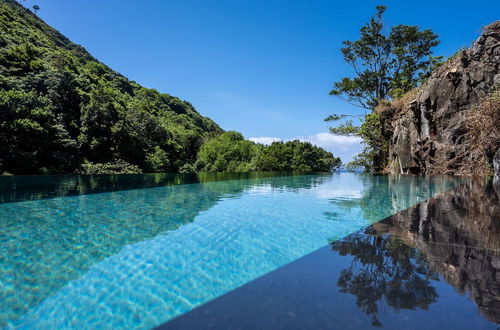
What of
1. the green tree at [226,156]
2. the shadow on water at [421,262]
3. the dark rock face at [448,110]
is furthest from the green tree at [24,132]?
the dark rock face at [448,110]

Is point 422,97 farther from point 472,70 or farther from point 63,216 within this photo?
point 63,216

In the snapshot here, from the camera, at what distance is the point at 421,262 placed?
8.75 feet

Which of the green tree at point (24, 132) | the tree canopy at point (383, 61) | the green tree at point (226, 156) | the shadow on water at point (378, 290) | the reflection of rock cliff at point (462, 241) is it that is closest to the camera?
the shadow on water at point (378, 290)

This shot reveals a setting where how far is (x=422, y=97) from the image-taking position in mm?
17234

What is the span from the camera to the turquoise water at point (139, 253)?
209 cm

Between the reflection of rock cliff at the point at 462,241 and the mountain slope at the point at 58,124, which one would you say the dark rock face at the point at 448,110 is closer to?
the reflection of rock cliff at the point at 462,241

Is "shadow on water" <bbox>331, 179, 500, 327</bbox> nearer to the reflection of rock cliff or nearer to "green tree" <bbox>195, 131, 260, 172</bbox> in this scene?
the reflection of rock cliff

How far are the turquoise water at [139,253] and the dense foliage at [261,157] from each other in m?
40.2

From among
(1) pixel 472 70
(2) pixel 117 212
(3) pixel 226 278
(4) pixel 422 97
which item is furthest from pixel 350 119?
(3) pixel 226 278

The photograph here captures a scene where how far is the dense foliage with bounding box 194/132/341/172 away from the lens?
4691 centimetres

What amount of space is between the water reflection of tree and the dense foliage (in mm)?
42488

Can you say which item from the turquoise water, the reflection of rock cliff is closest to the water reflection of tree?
the reflection of rock cliff

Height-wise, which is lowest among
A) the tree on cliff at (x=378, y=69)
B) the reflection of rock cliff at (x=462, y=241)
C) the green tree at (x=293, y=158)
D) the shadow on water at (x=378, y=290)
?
the shadow on water at (x=378, y=290)

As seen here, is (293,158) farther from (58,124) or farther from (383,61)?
(58,124)
